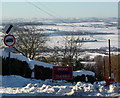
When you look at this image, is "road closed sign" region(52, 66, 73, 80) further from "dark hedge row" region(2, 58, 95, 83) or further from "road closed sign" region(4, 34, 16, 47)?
"road closed sign" region(4, 34, 16, 47)

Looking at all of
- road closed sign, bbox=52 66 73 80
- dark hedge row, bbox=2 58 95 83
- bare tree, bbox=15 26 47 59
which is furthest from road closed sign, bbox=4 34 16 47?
bare tree, bbox=15 26 47 59

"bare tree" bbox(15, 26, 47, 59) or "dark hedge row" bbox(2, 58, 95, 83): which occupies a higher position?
"bare tree" bbox(15, 26, 47, 59)

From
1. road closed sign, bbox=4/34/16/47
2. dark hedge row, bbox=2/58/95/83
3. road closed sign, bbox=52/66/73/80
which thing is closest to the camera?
road closed sign, bbox=4/34/16/47

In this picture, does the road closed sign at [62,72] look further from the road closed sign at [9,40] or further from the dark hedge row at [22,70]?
the road closed sign at [9,40]

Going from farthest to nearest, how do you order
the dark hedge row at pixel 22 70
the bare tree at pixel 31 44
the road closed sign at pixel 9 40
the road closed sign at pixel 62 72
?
the bare tree at pixel 31 44, the dark hedge row at pixel 22 70, the road closed sign at pixel 62 72, the road closed sign at pixel 9 40

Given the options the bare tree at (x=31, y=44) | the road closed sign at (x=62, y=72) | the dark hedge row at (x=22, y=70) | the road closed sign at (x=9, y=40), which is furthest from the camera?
the bare tree at (x=31, y=44)

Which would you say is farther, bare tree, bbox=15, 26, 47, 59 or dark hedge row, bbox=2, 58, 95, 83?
bare tree, bbox=15, 26, 47, 59

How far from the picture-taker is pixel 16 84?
1323 centimetres

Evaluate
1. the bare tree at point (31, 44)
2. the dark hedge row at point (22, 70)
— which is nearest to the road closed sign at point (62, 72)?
the dark hedge row at point (22, 70)

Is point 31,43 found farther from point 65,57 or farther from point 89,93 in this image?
point 89,93

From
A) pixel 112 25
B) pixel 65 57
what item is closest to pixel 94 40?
pixel 112 25

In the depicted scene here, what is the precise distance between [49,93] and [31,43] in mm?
31182

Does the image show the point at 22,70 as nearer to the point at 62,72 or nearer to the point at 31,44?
the point at 62,72

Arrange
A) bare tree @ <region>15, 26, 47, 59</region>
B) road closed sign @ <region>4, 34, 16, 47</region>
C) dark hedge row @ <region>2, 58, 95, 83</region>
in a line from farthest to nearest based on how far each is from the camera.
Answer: bare tree @ <region>15, 26, 47, 59</region> → dark hedge row @ <region>2, 58, 95, 83</region> → road closed sign @ <region>4, 34, 16, 47</region>
